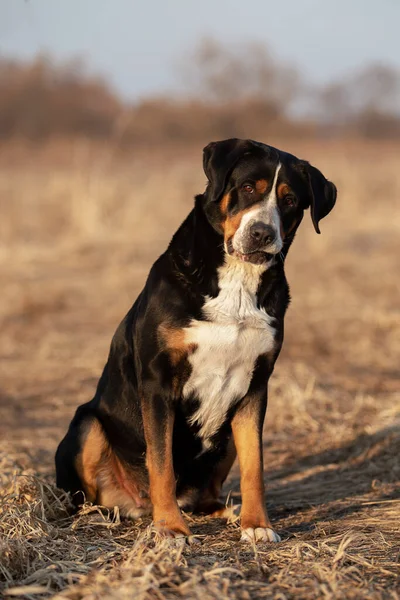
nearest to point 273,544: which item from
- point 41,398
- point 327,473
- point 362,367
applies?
point 327,473

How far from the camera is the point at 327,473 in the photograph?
18.0 feet

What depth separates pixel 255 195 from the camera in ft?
13.2

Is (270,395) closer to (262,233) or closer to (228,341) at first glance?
(228,341)

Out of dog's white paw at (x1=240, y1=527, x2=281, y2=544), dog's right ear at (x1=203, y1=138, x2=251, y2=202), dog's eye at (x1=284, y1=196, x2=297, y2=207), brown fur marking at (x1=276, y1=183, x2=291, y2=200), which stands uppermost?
dog's right ear at (x1=203, y1=138, x2=251, y2=202)

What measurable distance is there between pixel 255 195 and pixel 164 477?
1313 mm

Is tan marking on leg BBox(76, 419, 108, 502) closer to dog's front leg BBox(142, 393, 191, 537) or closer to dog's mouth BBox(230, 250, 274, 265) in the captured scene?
dog's front leg BBox(142, 393, 191, 537)

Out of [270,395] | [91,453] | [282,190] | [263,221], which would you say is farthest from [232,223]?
[270,395]

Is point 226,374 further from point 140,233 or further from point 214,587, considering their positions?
point 140,233

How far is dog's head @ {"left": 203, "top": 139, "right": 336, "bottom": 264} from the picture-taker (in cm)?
392

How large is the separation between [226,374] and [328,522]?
94 centimetres

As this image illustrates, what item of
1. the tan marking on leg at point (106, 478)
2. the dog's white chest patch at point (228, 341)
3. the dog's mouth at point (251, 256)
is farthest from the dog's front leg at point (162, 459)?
the dog's mouth at point (251, 256)

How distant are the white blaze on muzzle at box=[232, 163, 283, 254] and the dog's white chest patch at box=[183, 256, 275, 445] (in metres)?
0.17

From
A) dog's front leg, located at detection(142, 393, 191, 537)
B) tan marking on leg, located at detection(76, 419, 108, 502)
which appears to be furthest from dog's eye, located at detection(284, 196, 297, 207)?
tan marking on leg, located at detection(76, 419, 108, 502)

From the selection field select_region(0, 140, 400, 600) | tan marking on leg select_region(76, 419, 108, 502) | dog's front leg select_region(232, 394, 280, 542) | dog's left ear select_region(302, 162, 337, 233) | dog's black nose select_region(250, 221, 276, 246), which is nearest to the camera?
field select_region(0, 140, 400, 600)
